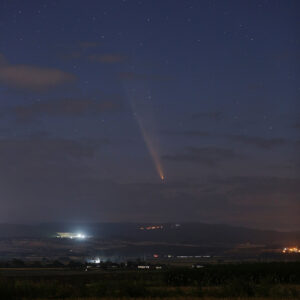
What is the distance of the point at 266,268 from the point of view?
238ft

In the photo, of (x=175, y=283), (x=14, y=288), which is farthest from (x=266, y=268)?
(x=14, y=288)

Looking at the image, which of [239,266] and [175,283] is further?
[239,266]

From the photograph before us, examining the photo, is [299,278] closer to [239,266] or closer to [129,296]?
[239,266]

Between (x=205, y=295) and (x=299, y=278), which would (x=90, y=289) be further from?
(x=299, y=278)

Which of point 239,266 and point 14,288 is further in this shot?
point 239,266

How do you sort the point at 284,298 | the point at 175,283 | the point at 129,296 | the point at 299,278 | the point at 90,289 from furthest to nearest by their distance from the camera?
the point at 299,278, the point at 175,283, the point at 90,289, the point at 129,296, the point at 284,298

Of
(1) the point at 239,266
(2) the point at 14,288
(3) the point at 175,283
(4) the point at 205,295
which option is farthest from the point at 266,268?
(2) the point at 14,288

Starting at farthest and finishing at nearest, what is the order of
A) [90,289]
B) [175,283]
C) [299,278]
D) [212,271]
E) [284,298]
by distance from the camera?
1. [212,271]
2. [299,278]
3. [175,283]
4. [90,289]
5. [284,298]

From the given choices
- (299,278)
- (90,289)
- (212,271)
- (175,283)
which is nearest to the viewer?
(90,289)

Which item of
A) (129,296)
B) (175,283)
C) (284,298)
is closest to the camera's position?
(284,298)

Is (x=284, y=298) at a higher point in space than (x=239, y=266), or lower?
lower

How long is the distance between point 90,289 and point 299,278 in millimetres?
33109

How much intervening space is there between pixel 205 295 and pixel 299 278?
1234 inches

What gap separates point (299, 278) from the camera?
6512cm
